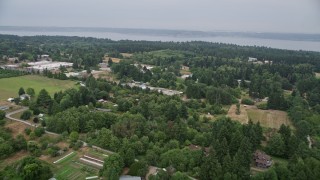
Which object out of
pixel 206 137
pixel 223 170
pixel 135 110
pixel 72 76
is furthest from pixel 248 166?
pixel 72 76

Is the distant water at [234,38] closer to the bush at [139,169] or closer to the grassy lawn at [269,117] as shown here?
the grassy lawn at [269,117]

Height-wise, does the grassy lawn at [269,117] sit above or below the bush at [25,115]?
above

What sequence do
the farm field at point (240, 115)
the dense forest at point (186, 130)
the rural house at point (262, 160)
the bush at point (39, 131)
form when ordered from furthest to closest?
the farm field at point (240, 115) < the bush at point (39, 131) < the rural house at point (262, 160) < the dense forest at point (186, 130)

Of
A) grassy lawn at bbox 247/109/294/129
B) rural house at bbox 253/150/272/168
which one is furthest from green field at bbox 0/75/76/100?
rural house at bbox 253/150/272/168

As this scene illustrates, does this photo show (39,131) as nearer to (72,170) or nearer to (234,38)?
(72,170)

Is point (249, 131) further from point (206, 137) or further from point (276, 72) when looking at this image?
point (276, 72)

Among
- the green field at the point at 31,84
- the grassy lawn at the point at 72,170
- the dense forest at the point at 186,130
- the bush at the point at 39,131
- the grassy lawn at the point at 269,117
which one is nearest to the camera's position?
the dense forest at the point at 186,130

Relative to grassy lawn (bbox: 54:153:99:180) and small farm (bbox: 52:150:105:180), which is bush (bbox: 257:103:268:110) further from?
grassy lawn (bbox: 54:153:99:180)

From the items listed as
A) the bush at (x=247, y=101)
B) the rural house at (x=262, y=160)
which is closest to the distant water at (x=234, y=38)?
the bush at (x=247, y=101)
